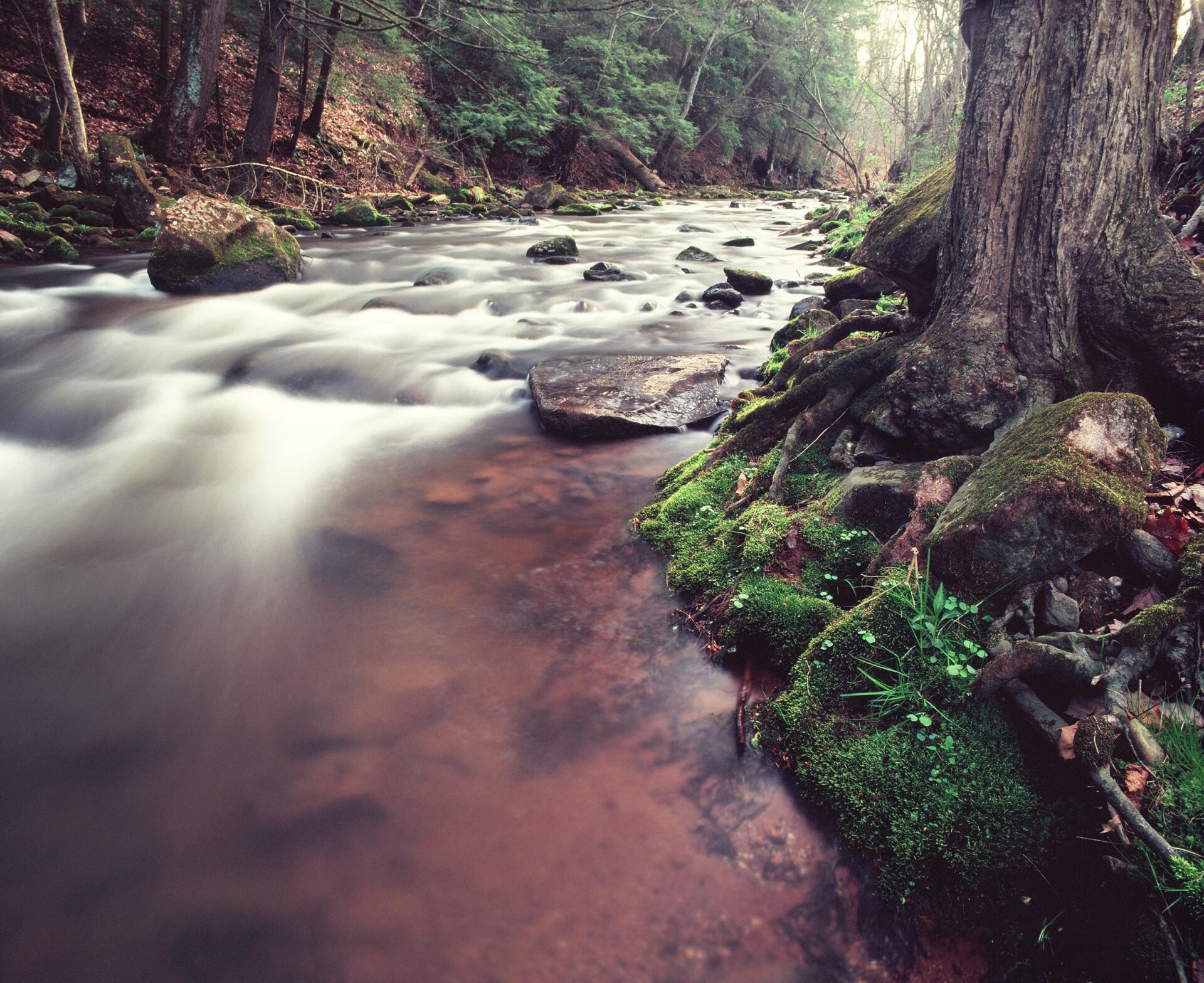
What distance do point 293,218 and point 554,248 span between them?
5577 millimetres

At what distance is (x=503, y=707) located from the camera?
2713mm

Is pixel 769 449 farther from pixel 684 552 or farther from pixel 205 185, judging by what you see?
pixel 205 185

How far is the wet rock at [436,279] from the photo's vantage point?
10.3m

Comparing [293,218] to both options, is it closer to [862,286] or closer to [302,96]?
[302,96]

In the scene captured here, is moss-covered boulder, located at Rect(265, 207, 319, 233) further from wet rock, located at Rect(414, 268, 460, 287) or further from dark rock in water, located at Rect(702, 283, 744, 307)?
dark rock in water, located at Rect(702, 283, 744, 307)

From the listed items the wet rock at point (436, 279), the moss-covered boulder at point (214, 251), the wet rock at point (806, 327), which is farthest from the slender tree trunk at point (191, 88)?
the wet rock at point (806, 327)

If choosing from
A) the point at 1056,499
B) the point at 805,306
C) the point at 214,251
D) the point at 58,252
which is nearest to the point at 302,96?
the point at 58,252

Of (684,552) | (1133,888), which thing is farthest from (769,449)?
(1133,888)

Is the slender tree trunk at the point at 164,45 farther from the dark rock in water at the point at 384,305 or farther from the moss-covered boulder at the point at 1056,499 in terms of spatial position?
the moss-covered boulder at the point at 1056,499

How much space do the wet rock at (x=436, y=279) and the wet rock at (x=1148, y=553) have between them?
9658 mm

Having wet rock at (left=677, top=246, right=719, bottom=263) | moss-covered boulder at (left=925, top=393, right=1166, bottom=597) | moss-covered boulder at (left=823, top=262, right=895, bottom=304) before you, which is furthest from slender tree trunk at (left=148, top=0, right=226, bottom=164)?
moss-covered boulder at (left=925, top=393, right=1166, bottom=597)

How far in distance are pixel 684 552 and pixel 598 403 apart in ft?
7.17

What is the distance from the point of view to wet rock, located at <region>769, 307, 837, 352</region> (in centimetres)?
579

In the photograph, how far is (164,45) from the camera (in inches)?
555
